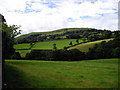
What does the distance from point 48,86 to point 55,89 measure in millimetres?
1144

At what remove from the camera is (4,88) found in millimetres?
14344

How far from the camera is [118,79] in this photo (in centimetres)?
1892

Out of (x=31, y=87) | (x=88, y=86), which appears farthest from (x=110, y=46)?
(x=31, y=87)

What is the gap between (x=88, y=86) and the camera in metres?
16.2

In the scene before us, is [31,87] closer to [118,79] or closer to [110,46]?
[118,79]

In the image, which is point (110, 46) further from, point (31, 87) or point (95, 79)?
point (31, 87)

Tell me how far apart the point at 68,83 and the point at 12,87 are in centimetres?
682

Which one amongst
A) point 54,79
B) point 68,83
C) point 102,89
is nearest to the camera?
point 102,89

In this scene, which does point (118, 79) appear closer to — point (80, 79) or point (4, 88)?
point (80, 79)

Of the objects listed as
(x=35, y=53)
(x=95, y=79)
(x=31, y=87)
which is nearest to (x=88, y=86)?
(x=95, y=79)

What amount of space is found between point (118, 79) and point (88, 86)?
222 inches

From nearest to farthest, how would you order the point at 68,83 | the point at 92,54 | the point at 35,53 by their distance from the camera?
the point at 68,83 → the point at 35,53 → the point at 92,54

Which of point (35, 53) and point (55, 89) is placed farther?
point (35, 53)

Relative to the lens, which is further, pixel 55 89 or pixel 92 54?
pixel 92 54
